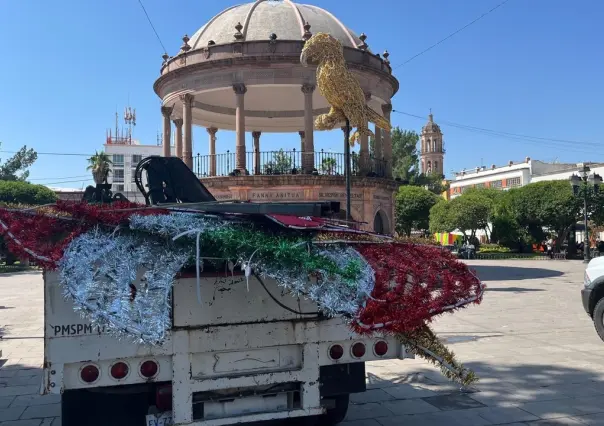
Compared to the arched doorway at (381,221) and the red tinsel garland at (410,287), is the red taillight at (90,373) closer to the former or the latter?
the red tinsel garland at (410,287)

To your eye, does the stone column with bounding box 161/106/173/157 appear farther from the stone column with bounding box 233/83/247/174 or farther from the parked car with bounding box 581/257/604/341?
the parked car with bounding box 581/257/604/341

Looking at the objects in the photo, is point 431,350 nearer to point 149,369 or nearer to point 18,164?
point 149,369

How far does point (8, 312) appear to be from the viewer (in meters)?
13.9

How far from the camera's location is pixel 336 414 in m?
5.18

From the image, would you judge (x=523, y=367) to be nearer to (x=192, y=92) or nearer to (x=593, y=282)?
(x=593, y=282)

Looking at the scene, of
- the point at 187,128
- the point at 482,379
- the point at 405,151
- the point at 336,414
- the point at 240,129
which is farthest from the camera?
the point at 405,151

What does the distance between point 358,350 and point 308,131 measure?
15.6 metres

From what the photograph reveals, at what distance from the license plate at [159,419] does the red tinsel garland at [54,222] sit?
1.41 m

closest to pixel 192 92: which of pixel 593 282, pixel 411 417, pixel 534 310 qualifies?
pixel 534 310

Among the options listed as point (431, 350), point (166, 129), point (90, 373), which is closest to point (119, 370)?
point (90, 373)

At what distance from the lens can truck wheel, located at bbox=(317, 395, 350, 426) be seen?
5141 mm

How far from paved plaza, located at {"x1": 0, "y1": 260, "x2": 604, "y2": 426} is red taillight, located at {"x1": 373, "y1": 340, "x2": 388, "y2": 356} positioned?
117 centimetres

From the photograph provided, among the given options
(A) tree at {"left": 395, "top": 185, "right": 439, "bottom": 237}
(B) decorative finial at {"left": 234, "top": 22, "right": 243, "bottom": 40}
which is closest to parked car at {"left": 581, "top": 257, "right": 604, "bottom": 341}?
(B) decorative finial at {"left": 234, "top": 22, "right": 243, "bottom": 40}

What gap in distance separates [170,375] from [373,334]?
147 cm
